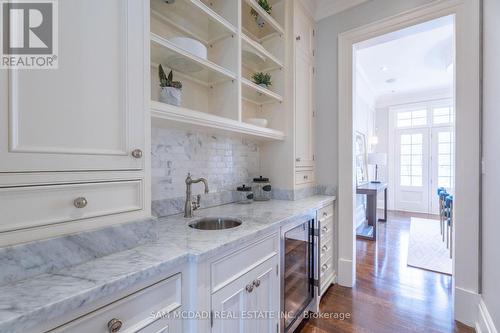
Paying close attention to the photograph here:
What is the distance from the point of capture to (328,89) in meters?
2.38

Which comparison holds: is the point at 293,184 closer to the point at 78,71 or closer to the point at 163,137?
the point at 163,137

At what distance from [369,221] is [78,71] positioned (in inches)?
175

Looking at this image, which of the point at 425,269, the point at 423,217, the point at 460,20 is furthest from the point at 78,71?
the point at 423,217

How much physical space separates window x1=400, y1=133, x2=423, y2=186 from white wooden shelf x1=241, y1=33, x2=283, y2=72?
518 centimetres

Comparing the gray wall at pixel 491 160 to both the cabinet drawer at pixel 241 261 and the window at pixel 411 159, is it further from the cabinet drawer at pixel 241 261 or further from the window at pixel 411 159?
the window at pixel 411 159

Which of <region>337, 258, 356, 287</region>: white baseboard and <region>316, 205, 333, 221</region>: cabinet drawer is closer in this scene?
<region>316, 205, 333, 221</region>: cabinet drawer

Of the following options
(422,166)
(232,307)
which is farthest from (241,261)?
(422,166)

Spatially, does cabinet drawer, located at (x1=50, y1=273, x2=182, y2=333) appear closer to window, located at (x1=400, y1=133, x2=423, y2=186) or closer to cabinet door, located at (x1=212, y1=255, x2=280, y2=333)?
cabinet door, located at (x1=212, y1=255, x2=280, y2=333)

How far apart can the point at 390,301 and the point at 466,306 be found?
52 centimetres

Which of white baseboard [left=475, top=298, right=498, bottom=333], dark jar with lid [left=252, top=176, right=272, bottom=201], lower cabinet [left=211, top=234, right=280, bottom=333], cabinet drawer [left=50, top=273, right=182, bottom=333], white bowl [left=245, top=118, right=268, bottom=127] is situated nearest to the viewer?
cabinet drawer [left=50, top=273, right=182, bottom=333]

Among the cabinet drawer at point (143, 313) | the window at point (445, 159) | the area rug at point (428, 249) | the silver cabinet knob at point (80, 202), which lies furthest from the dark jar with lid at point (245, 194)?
the window at point (445, 159)

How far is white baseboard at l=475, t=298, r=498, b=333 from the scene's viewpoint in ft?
4.65


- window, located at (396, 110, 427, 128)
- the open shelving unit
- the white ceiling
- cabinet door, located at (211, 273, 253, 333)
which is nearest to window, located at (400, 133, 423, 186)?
window, located at (396, 110, 427, 128)

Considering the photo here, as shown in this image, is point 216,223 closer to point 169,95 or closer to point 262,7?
point 169,95
